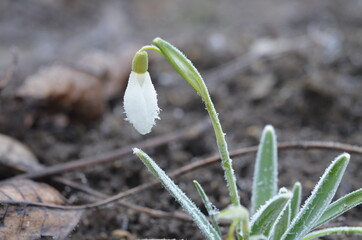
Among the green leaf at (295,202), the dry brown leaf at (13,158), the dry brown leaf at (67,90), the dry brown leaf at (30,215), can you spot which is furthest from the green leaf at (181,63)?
the dry brown leaf at (67,90)

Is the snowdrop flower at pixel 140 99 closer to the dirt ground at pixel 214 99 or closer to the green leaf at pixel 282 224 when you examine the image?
the green leaf at pixel 282 224

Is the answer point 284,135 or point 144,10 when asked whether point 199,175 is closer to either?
point 284,135

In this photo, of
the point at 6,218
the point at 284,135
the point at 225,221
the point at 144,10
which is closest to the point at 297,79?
the point at 284,135

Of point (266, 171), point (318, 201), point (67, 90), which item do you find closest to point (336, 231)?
point (318, 201)

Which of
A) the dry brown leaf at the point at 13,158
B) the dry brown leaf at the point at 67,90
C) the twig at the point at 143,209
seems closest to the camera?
the twig at the point at 143,209

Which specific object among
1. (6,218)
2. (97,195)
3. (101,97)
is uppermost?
(101,97)
